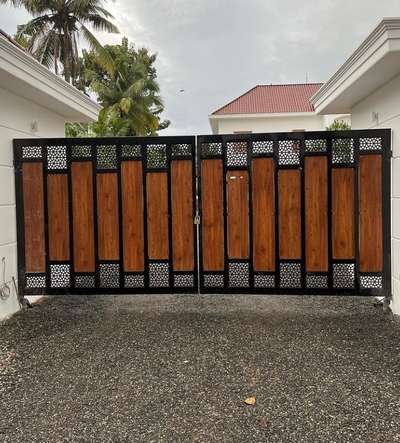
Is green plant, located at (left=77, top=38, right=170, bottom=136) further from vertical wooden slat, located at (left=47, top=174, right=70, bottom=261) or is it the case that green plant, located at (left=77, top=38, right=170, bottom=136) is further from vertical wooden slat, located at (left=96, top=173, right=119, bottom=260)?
vertical wooden slat, located at (left=96, top=173, right=119, bottom=260)

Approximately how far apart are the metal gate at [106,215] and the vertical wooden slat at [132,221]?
0.04 ft

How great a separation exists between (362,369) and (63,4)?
61.5 feet

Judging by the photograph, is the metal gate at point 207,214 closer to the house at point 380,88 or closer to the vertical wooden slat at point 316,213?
the vertical wooden slat at point 316,213

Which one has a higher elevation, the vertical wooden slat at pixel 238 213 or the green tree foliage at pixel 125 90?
the green tree foliage at pixel 125 90

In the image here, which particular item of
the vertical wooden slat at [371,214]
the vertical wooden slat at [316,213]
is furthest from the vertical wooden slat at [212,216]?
the vertical wooden slat at [371,214]

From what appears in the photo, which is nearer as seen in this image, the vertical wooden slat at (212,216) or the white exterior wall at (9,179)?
the white exterior wall at (9,179)

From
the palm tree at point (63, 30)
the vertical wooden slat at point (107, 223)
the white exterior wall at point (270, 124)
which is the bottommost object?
the vertical wooden slat at point (107, 223)

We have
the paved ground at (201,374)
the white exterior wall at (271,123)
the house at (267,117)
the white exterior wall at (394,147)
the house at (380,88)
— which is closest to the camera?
the paved ground at (201,374)

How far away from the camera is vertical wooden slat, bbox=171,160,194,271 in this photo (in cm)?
442

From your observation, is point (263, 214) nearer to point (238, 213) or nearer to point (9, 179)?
point (238, 213)

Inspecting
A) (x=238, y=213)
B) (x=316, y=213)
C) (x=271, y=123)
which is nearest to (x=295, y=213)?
(x=316, y=213)

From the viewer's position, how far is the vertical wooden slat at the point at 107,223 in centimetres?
449

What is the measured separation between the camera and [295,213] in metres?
4.36

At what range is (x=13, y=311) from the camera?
4496mm
